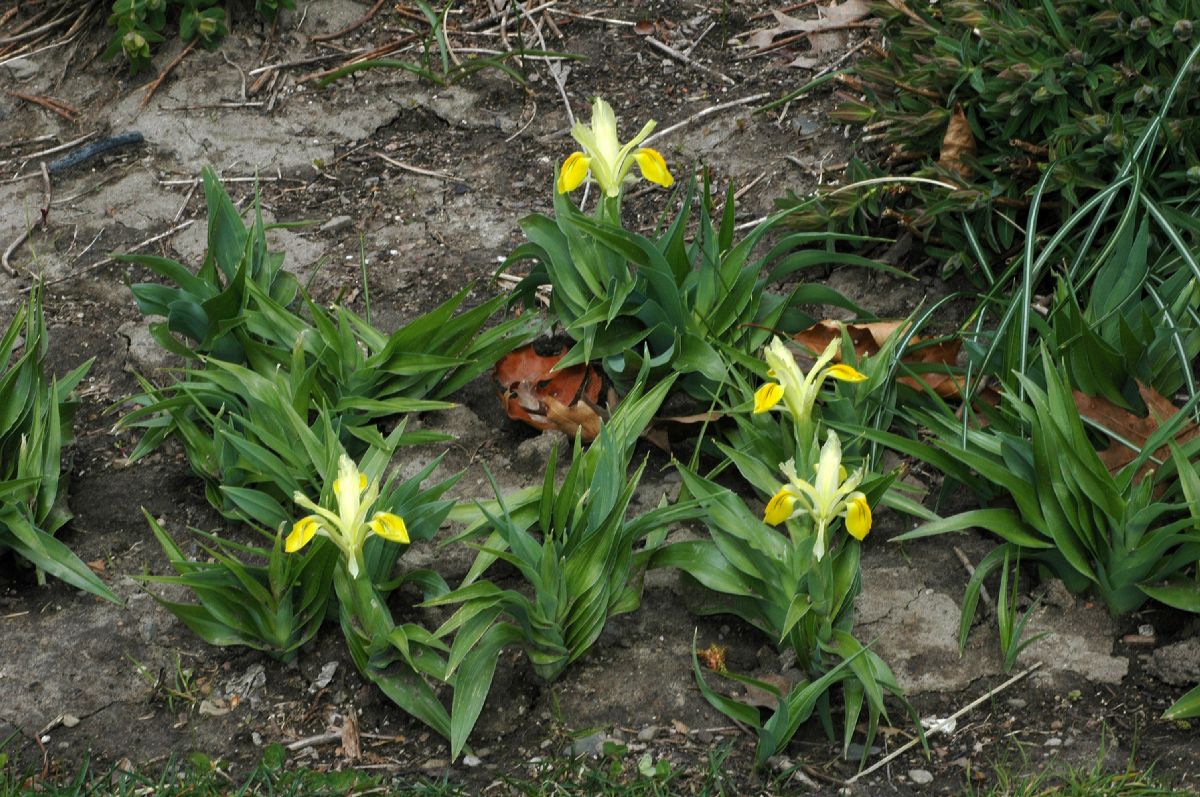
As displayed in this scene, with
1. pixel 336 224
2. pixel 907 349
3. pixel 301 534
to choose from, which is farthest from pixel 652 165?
pixel 336 224

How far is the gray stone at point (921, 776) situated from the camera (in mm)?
2242

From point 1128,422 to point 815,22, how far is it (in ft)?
6.72

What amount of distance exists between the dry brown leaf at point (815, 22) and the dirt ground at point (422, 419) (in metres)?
0.07

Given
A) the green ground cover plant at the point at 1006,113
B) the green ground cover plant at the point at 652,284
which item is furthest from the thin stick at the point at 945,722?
the green ground cover plant at the point at 1006,113

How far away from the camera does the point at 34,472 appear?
271cm

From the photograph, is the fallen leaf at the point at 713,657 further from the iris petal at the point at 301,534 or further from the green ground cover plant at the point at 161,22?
the green ground cover plant at the point at 161,22

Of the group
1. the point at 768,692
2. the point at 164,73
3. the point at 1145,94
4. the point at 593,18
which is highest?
the point at 1145,94

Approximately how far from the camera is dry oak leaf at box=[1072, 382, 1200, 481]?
261cm

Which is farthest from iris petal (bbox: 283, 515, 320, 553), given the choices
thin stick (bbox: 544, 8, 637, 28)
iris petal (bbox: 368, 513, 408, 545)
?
thin stick (bbox: 544, 8, 637, 28)

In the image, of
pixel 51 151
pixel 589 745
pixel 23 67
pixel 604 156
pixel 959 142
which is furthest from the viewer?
pixel 23 67

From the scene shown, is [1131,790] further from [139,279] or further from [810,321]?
[139,279]

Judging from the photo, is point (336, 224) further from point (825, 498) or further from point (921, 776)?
point (921, 776)

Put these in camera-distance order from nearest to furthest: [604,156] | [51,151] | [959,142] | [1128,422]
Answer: [1128,422]
[604,156]
[959,142]
[51,151]

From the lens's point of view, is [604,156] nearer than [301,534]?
No
